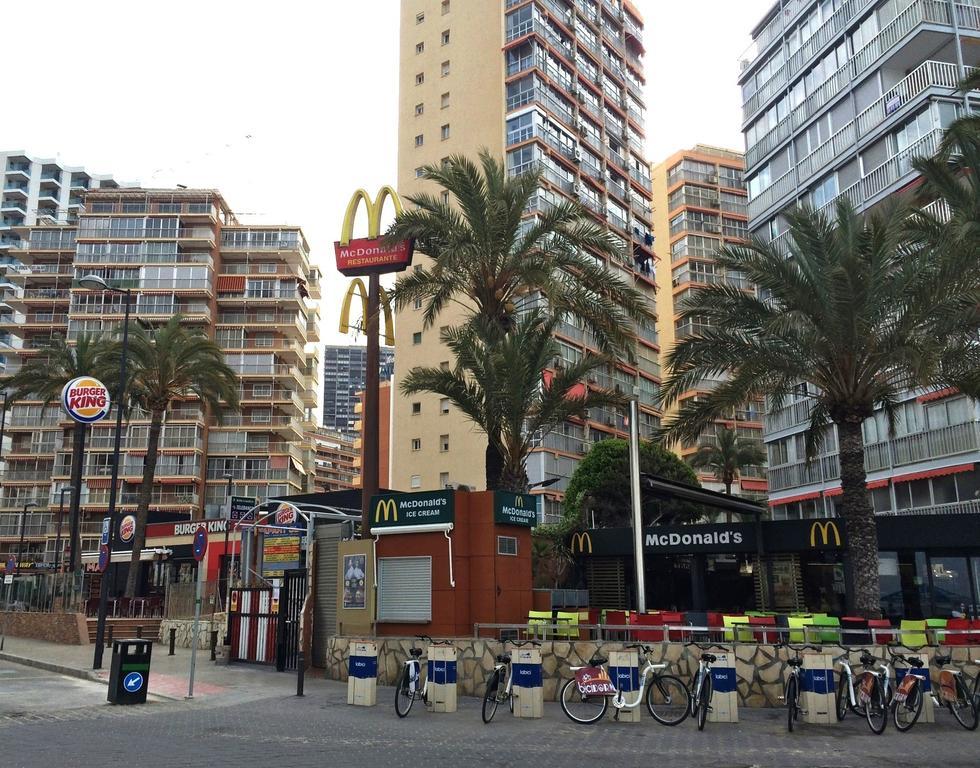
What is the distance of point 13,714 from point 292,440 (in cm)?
6553

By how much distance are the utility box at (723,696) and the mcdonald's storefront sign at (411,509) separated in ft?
21.7

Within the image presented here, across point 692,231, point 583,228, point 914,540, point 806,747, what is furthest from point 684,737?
point 692,231

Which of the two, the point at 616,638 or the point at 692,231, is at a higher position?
the point at 692,231

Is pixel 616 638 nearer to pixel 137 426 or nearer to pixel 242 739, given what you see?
pixel 242 739

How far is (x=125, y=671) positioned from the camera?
15.5m

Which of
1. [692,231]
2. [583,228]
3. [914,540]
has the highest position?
[692,231]

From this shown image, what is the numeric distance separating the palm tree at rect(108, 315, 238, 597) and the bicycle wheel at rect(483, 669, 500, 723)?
93.4 feet

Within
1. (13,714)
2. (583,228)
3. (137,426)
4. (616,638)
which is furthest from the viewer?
(137,426)

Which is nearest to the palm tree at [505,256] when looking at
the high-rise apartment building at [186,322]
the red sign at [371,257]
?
the red sign at [371,257]

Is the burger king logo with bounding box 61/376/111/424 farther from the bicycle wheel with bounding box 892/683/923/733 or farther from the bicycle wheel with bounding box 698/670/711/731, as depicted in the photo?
the bicycle wheel with bounding box 892/683/923/733

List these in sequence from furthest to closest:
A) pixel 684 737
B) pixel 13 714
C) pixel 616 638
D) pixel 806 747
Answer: pixel 616 638 → pixel 13 714 → pixel 684 737 → pixel 806 747

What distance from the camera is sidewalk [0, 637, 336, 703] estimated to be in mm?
17094

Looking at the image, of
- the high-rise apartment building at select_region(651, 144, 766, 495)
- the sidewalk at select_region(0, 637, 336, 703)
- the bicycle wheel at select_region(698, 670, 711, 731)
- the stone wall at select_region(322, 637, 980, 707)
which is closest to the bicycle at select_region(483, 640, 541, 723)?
the stone wall at select_region(322, 637, 980, 707)

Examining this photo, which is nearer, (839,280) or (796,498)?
(839,280)
